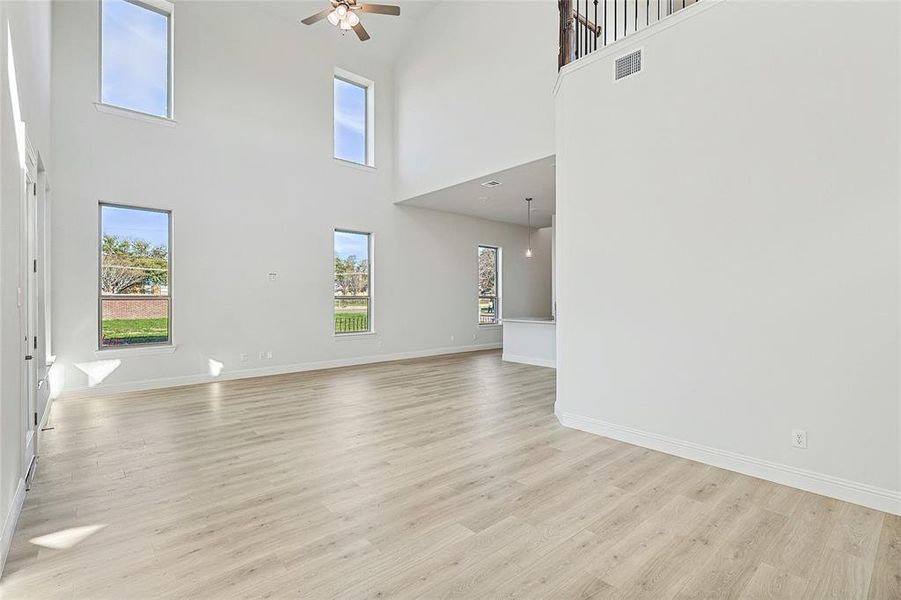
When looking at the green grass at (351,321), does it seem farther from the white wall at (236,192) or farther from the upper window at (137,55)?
the upper window at (137,55)

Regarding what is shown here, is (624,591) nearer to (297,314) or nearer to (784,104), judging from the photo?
(784,104)

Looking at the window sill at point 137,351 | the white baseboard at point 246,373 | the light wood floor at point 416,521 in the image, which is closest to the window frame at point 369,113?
the white baseboard at point 246,373

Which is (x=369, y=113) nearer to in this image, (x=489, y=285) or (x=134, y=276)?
(x=489, y=285)

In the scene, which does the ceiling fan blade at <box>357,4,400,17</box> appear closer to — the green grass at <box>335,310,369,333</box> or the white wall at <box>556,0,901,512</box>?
the white wall at <box>556,0,901,512</box>

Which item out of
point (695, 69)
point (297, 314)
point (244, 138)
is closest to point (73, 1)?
point (244, 138)

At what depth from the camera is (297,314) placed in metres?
7.32

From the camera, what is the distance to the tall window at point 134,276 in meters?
5.75

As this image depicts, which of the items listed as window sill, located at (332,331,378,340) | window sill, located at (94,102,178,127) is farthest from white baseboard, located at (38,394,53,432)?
window sill, located at (332,331,378,340)

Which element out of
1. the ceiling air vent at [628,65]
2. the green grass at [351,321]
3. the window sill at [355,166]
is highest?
the window sill at [355,166]

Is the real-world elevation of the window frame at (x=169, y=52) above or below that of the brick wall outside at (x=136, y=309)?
above

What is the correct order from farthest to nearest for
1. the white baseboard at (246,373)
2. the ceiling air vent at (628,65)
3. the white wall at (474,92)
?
the white wall at (474,92), the white baseboard at (246,373), the ceiling air vent at (628,65)

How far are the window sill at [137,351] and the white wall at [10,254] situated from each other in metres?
3.26

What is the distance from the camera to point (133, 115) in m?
5.86

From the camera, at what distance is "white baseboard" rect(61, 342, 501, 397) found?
5.59 meters
